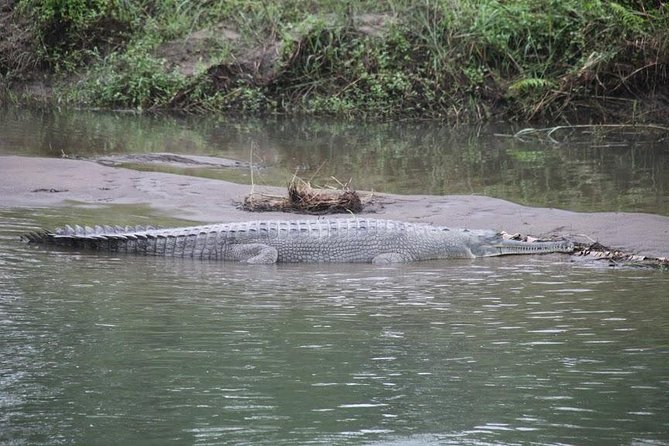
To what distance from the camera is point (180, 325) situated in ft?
19.1

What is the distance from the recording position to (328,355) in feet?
17.1

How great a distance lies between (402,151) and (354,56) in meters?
4.19

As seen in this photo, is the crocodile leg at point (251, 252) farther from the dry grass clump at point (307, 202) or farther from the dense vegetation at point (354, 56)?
the dense vegetation at point (354, 56)

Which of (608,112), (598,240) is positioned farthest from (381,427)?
(608,112)

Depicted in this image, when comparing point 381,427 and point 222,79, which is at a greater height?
point 222,79

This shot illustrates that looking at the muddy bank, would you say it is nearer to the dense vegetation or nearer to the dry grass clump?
the dry grass clump

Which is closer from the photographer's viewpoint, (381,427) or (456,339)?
(381,427)

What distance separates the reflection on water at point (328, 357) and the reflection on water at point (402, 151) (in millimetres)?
3590

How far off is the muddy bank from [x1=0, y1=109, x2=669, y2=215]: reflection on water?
2.49 feet

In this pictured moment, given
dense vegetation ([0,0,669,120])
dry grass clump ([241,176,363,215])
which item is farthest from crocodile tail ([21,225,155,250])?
dense vegetation ([0,0,669,120])

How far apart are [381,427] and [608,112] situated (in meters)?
13.4

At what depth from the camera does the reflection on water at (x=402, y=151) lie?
11656mm

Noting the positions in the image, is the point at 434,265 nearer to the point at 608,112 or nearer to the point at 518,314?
the point at 518,314

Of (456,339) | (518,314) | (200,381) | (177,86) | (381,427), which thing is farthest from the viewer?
(177,86)
